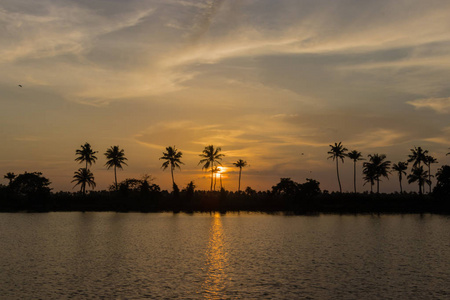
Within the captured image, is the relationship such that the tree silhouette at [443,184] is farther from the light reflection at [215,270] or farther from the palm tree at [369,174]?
the light reflection at [215,270]

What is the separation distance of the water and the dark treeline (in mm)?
79376

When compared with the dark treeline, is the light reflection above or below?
below

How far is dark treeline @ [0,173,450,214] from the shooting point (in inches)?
5802

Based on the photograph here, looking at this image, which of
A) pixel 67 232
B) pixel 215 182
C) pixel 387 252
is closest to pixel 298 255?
pixel 387 252

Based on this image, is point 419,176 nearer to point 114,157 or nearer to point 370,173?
point 370,173

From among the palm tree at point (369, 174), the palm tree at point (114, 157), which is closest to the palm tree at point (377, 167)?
the palm tree at point (369, 174)

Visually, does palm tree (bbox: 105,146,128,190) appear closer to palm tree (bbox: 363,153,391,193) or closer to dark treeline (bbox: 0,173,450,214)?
dark treeline (bbox: 0,173,450,214)

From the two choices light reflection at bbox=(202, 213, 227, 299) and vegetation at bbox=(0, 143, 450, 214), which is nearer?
light reflection at bbox=(202, 213, 227, 299)

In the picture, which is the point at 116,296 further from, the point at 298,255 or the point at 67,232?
the point at 67,232

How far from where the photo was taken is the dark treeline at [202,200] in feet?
484

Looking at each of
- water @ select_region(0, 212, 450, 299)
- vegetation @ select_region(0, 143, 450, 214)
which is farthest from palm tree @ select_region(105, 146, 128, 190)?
water @ select_region(0, 212, 450, 299)

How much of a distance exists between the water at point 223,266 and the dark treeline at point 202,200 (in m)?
79.4

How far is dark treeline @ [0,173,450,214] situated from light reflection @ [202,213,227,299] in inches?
3530

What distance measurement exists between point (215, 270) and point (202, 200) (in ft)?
380
